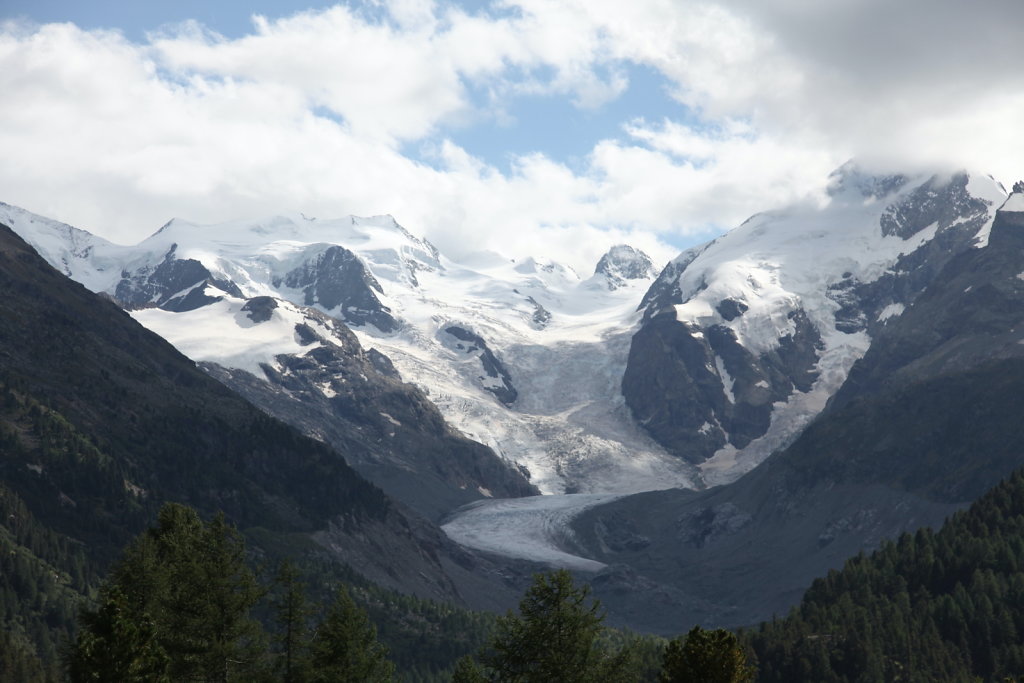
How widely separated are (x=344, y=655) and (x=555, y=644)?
10893mm

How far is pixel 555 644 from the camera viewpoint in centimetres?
6150

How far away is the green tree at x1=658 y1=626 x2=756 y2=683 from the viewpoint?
5319cm

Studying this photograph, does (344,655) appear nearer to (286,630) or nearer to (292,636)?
(292,636)

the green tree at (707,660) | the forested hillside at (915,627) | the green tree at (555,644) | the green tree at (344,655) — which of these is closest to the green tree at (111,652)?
the green tree at (344,655)

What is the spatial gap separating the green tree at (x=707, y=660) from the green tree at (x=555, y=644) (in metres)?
6.68

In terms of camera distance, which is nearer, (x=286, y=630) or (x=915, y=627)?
(x=286, y=630)

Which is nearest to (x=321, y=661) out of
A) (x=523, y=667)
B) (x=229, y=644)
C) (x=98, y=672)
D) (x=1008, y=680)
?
(x=229, y=644)

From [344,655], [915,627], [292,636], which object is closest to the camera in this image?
[344,655]

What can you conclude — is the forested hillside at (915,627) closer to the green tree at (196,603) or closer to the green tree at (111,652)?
the green tree at (196,603)

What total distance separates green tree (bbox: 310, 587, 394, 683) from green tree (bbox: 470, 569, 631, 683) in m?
5.87

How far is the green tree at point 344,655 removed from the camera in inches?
2547

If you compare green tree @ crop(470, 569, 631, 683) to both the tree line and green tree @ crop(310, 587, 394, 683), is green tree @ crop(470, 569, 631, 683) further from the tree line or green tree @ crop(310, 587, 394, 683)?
green tree @ crop(310, 587, 394, 683)

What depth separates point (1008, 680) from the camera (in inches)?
1992

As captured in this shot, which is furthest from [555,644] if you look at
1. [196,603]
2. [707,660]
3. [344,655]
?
[196,603]
